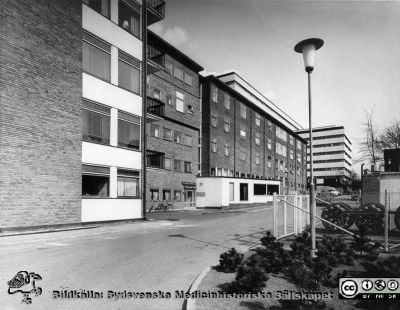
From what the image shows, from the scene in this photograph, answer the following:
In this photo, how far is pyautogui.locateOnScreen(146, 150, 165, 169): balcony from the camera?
26.9 m

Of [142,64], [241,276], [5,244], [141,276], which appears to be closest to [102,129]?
[142,64]

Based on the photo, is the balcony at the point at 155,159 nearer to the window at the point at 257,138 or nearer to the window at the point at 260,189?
the window at the point at 260,189

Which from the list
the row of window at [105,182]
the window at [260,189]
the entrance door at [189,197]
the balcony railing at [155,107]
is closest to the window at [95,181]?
the row of window at [105,182]

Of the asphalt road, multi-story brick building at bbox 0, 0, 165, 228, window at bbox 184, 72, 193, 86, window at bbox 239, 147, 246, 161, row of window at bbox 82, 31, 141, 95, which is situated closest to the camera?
the asphalt road

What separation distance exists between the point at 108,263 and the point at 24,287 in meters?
1.97

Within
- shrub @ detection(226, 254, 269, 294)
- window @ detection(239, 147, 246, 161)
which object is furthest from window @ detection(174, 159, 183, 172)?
shrub @ detection(226, 254, 269, 294)

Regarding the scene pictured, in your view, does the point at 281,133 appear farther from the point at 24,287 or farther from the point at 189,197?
the point at 24,287

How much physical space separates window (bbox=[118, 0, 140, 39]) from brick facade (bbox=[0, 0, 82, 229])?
3091 mm

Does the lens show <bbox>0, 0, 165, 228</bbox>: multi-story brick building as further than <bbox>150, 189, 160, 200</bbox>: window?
No

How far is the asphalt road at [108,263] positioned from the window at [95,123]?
5.31 meters

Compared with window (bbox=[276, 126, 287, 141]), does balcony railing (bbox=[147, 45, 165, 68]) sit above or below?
above

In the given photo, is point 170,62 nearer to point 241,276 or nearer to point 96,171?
point 96,171

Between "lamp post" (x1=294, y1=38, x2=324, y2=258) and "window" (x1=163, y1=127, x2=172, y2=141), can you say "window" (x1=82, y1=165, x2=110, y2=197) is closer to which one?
"lamp post" (x1=294, y1=38, x2=324, y2=258)

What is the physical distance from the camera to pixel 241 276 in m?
5.19
